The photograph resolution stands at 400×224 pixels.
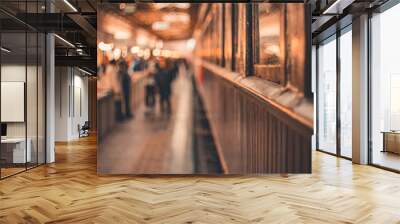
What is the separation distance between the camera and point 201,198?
181 inches

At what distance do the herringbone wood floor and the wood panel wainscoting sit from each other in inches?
11.0

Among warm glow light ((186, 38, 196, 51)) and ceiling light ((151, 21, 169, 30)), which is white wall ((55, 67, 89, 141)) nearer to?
ceiling light ((151, 21, 169, 30))

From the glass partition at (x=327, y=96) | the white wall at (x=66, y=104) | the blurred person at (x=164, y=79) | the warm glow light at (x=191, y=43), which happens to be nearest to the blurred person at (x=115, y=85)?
the blurred person at (x=164, y=79)

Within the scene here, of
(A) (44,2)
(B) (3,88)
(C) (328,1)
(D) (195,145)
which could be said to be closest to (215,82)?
(D) (195,145)

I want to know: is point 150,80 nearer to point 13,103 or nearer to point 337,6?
point 13,103

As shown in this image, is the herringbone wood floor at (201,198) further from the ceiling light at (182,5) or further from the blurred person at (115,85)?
the ceiling light at (182,5)

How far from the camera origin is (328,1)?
656cm

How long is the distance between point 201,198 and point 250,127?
1798 millimetres

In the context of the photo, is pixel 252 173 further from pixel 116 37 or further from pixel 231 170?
pixel 116 37

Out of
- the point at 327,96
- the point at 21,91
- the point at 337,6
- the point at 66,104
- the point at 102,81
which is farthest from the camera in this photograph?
the point at 66,104

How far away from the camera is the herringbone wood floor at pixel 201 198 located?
3.76m

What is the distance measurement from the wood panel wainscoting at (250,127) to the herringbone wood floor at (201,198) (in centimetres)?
28

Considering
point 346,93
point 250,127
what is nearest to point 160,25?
point 250,127

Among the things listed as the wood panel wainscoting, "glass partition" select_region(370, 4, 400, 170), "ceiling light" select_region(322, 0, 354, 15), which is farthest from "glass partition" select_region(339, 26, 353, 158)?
the wood panel wainscoting
